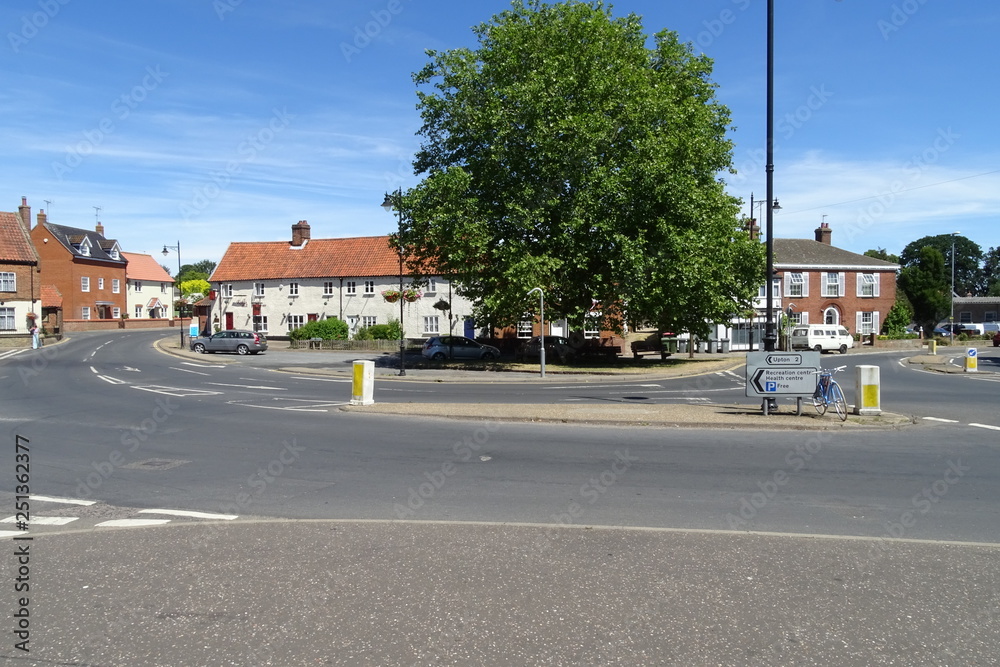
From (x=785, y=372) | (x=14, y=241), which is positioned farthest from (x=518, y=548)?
(x=14, y=241)

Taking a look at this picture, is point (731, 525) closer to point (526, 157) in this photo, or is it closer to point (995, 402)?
point (995, 402)

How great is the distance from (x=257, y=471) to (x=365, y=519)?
3277mm

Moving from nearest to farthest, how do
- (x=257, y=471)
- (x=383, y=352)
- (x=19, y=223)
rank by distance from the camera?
(x=257, y=471) < (x=383, y=352) < (x=19, y=223)

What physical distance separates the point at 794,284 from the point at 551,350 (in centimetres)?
3092

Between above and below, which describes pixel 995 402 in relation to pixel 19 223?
below

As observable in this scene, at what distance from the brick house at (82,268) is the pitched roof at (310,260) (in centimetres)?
2073

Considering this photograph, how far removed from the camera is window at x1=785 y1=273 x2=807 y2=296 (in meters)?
57.7

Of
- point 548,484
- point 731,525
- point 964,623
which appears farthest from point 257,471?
point 964,623

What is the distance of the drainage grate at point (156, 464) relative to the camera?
1038 cm

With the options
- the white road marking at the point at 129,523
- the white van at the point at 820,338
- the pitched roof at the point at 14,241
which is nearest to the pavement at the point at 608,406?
the white road marking at the point at 129,523

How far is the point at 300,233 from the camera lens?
59812mm

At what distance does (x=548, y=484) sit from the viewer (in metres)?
9.02

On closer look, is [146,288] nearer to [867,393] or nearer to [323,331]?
[323,331]

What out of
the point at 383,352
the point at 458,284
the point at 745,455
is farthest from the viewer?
the point at 383,352
